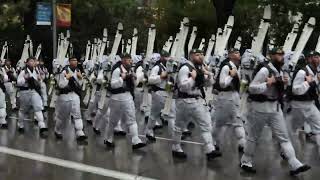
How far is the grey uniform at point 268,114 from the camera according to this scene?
9211 millimetres

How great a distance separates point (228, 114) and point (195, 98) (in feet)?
2.88

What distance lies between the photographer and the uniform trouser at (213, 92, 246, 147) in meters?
11.2

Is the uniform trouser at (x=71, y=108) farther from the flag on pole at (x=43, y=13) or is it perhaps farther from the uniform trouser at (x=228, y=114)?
the flag on pole at (x=43, y=13)

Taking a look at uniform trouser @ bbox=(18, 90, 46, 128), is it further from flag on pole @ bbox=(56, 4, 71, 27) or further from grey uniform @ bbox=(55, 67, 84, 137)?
flag on pole @ bbox=(56, 4, 71, 27)

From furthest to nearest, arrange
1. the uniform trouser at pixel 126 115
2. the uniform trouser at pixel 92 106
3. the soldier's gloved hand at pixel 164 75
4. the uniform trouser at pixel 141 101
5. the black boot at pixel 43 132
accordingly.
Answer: the uniform trouser at pixel 92 106, the uniform trouser at pixel 141 101, the black boot at pixel 43 132, the soldier's gloved hand at pixel 164 75, the uniform trouser at pixel 126 115

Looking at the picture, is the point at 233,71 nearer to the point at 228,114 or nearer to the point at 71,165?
the point at 228,114

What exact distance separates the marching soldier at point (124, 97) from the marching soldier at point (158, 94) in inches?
31.6

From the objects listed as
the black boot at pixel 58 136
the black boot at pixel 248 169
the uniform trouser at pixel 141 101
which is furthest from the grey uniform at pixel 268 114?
the uniform trouser at pixel 141 101

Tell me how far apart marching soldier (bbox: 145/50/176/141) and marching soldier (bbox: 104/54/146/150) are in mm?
803

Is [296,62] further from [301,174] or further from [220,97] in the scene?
[301,174]

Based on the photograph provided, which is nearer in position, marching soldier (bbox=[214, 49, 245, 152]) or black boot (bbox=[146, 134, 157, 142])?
marching soldier (bbox=[214, 49, 245, 152])

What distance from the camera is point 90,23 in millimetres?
37188

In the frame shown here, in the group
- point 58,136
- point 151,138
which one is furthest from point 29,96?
point 151,138

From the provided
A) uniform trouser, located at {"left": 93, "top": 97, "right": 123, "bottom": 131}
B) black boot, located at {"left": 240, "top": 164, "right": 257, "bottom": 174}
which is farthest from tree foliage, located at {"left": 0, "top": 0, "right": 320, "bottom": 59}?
black boot, located at {"left": 240, "top": 164, "right": 257, "bottom": 174}
